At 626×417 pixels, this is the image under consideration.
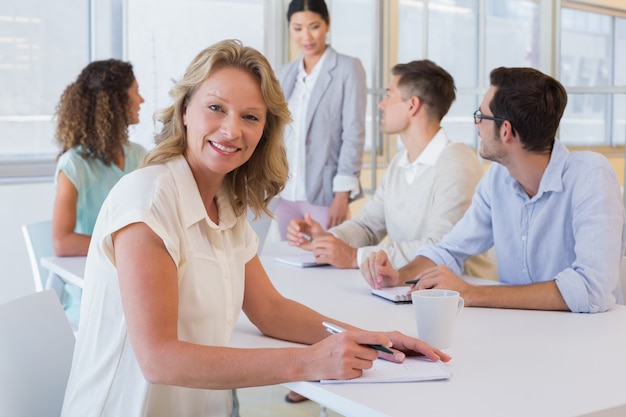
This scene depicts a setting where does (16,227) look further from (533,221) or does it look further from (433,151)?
(533,221)

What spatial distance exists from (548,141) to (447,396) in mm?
1094

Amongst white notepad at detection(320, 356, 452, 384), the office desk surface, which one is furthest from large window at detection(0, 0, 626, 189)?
white notepad at detection(320, 356, 452, 384)

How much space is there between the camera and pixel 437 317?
1.55 meters

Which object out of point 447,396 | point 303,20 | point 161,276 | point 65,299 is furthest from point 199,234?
point 303,20

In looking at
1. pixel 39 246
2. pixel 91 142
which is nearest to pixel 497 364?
pixel 39 246

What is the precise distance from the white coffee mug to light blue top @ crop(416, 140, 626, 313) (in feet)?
1.51

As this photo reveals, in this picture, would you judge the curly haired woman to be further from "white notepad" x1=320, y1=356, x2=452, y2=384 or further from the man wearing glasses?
"white notepad" x1=320, y1=356, x2=452, y2=384

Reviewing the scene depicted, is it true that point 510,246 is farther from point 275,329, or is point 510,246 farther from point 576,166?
point 275,329

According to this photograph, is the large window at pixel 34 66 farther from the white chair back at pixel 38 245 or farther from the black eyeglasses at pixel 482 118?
the black eyeglasses at pixel 482 118

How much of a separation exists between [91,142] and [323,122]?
1273 millimetres

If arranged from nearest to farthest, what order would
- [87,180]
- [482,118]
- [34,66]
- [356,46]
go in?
[482,118] → [87,180] → [34,66] → [356,46]

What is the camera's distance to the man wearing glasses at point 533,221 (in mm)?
1938

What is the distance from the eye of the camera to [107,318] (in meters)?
1.47

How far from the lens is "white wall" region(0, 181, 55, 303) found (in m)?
4.25
